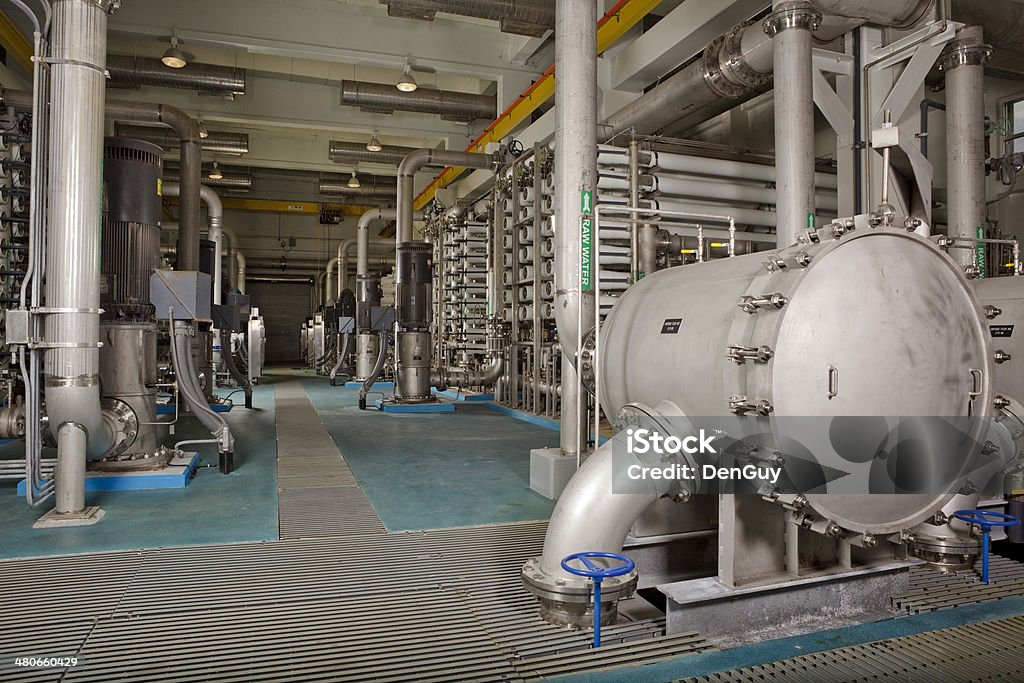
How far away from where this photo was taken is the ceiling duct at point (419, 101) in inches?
458

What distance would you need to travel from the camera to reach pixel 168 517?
4.29 m

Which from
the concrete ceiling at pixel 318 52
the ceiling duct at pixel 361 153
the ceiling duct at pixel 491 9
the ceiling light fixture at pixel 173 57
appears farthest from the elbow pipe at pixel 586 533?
the ceiling duct at pixel 361 153

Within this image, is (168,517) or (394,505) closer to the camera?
(168,517)

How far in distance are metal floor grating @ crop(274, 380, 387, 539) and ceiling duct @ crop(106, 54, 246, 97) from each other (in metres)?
6.00

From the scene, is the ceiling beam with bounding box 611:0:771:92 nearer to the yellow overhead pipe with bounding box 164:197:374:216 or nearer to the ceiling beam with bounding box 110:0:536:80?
the ceiling beam with bounding box 110:0:536:80

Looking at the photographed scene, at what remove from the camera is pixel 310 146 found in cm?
1642

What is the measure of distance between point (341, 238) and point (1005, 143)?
1923 cm

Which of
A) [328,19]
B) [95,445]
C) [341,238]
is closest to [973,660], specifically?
[95,445]

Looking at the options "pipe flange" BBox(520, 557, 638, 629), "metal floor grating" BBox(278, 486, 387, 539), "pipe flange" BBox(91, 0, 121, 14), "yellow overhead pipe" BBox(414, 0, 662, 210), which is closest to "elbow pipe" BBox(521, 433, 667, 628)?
"pipe flange" BBox(520, 557, 638, 629)

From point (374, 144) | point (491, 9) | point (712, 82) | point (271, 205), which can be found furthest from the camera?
point (271, 205)

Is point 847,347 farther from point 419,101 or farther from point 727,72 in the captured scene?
point 419,101

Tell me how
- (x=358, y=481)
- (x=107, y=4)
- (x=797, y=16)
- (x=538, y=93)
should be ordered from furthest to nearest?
(x=538, y=93) < (x=358, y=481) < (x=797, y=16) < (x=107, y=4)

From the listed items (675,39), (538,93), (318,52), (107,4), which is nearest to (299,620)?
(107,4)

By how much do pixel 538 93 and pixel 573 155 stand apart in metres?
6.23
